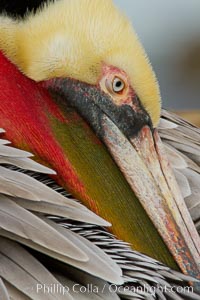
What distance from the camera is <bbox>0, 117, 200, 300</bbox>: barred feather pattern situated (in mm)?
1571

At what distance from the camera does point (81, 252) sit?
5.26ft

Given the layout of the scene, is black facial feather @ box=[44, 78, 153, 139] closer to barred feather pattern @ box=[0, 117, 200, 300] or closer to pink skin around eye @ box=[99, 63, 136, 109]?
pink skin around eye @ box=[99, 63, 136, 109]

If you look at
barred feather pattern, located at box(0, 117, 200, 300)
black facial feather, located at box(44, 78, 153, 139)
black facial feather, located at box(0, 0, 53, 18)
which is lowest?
barred feather pattern, located at box(0, 117, 200, 300)

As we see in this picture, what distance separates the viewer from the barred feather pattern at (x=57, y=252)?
1571 mm

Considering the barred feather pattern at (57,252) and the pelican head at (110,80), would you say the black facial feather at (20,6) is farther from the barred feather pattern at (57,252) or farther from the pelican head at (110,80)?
the barred feather pattern at (57,252)

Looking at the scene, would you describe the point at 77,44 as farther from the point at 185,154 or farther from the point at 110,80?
the point at 185,154

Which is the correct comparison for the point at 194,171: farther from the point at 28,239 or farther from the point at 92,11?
the point at 28,239

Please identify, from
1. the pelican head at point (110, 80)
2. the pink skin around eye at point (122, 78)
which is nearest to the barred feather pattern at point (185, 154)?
the pelican head at point (110, 80)

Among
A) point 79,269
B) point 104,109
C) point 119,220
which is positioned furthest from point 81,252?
point 104,109

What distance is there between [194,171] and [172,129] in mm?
162

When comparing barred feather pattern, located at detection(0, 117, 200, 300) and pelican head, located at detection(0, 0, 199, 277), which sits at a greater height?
pelican head, located at detection(0, 0, 199, 277)

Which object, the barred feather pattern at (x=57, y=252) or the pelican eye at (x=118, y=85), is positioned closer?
the barred feather pattern at (x=57, y=252)

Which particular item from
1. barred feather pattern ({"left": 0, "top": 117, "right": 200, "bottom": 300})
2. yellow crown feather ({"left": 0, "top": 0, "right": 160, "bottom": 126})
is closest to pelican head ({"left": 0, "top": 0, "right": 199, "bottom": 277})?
yellow crown feather ({"left": 0, "top": 0, "right": 160, "bottom": 126})

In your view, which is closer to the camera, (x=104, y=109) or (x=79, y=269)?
(x=79, y=269)
